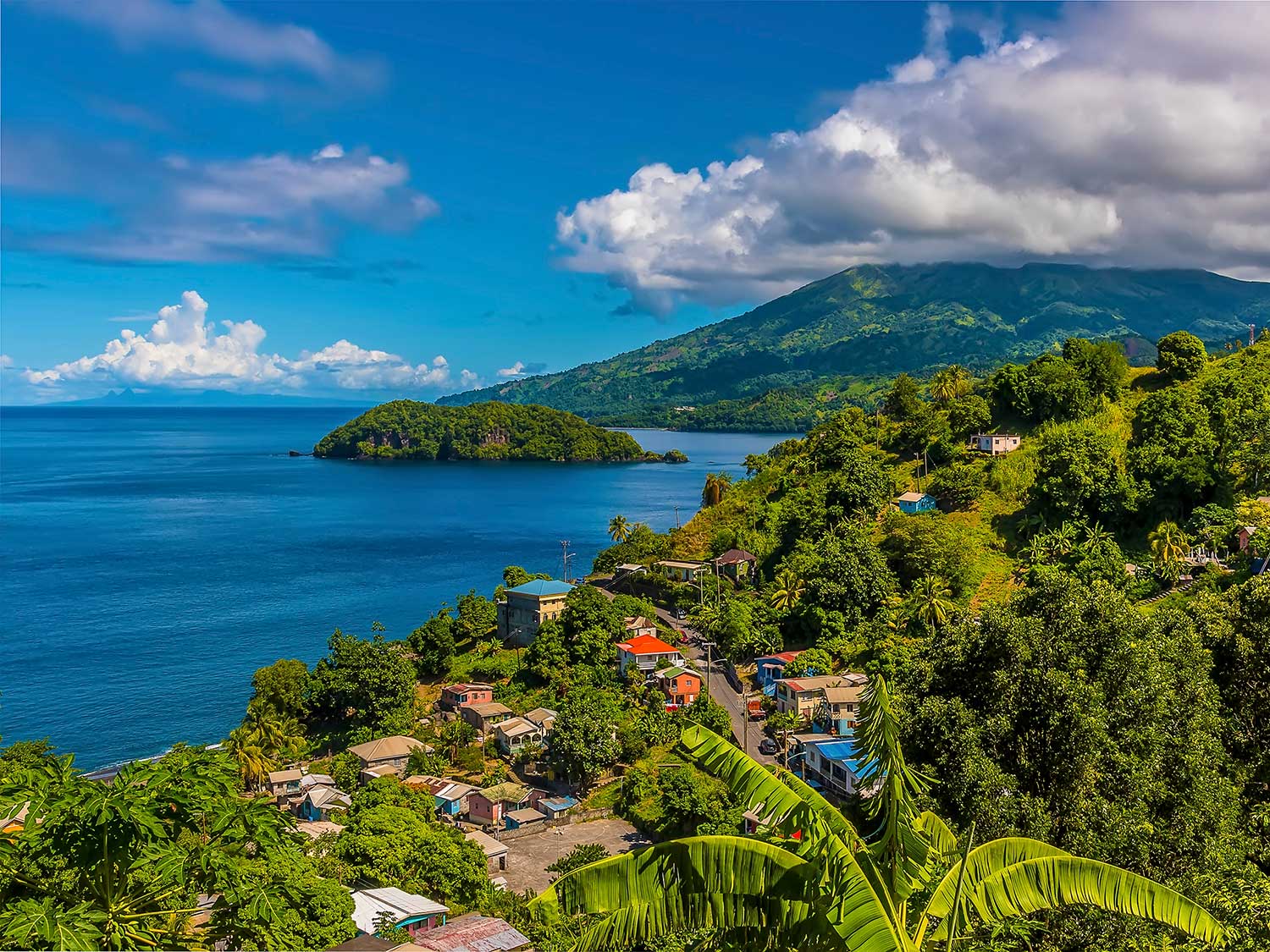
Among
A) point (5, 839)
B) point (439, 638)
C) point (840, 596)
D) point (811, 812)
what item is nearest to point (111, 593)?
point (439, 638)

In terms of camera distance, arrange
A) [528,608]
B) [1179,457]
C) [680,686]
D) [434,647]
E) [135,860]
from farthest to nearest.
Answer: [528,608]
[434,647]
[1179,457]
[680,686]
[135,860]

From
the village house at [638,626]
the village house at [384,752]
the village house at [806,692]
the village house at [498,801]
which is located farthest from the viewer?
the village house at [638,626]

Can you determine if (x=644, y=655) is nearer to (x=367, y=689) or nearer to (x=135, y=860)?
(x=367, y=689)

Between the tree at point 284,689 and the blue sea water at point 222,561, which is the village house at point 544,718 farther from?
the blue sea water at point 222,561

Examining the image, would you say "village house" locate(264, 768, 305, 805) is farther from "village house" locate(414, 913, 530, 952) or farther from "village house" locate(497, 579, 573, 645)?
"village house" locate(497, 579, 573, 645)

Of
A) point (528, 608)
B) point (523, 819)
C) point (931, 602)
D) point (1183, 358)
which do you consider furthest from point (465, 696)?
point (1183, 358)

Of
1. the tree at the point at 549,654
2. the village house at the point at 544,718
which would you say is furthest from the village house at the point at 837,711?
the tree at the point at 549,654
